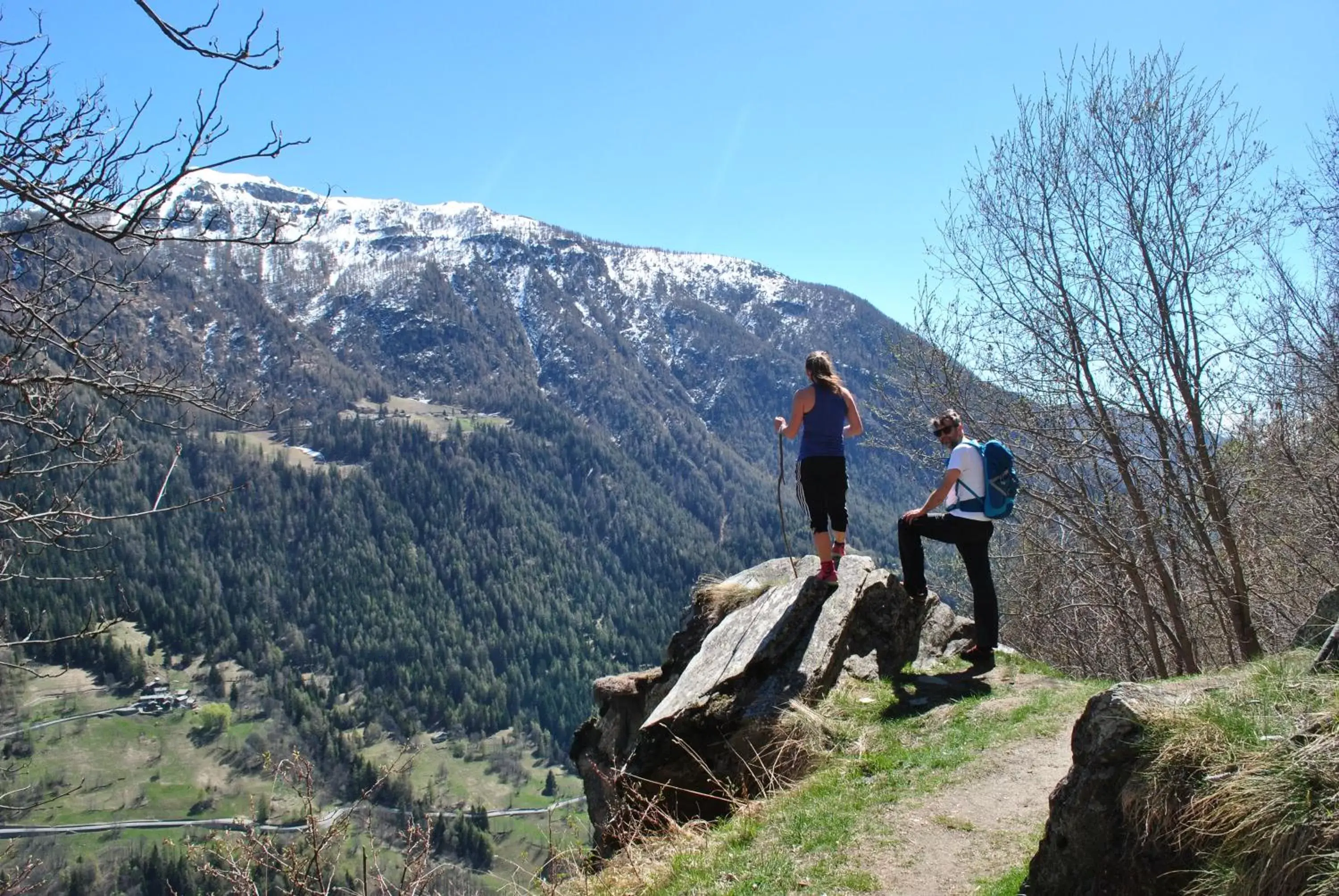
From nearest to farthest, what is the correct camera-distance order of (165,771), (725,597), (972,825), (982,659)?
(972,825)
(982,659)
(725,597)
(165,771)

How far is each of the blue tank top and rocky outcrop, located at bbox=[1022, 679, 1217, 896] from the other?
191 inches

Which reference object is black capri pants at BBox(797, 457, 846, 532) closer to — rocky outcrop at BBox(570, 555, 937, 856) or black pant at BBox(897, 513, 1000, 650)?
black pant at BBox(897, 513, 1000, 650)

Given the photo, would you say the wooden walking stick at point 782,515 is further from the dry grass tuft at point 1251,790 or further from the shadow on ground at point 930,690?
the dry grass tuft at point 1251,790

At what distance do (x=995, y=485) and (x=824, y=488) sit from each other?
72.7 inches

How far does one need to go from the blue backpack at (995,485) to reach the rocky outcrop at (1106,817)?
3.85 m

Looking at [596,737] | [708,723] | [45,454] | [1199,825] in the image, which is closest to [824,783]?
[708,723]

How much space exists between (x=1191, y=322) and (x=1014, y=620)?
47.5 ft

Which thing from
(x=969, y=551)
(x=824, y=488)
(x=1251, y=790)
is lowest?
(x=1251, y=790)

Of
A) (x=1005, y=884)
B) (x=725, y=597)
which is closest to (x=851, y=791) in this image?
(x=1005, y=884)

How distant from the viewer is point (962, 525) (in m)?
9.04

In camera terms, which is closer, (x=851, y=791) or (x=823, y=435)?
(x=851, y=791)

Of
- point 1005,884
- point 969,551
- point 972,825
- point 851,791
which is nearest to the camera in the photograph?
point 1005,884

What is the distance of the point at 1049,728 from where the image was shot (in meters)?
7.94

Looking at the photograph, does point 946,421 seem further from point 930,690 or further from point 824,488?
point 930,690
